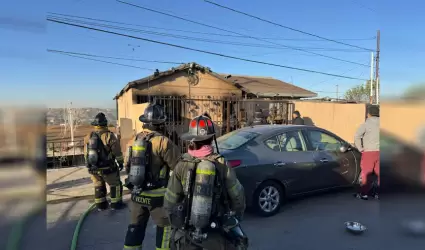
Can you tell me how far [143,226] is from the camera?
2947 millimetres

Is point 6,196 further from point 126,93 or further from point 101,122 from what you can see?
point 126,93

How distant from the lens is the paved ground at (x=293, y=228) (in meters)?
3.45

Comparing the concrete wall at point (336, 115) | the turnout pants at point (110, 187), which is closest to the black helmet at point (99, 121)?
the turnout pants at point (110, 187)

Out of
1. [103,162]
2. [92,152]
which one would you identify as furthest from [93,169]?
[92,152]

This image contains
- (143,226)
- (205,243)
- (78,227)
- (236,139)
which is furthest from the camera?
(236,139)

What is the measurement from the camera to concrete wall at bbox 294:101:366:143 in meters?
9.83

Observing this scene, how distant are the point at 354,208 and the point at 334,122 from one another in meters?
6.60

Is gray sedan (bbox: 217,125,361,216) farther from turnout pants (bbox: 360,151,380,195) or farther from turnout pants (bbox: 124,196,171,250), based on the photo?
turnout pants (bbox: 124,196,171,250)

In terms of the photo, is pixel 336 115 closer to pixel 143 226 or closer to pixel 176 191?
pixel 143 226

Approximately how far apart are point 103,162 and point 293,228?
3.18 m

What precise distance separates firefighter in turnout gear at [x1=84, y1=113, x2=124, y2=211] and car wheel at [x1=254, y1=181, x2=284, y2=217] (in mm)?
2356

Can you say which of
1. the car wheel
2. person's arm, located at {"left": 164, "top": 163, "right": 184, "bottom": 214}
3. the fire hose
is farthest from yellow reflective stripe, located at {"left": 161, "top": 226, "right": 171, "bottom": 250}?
the car wheel

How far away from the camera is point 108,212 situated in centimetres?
476

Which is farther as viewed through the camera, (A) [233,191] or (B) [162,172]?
(B) [162,172]
